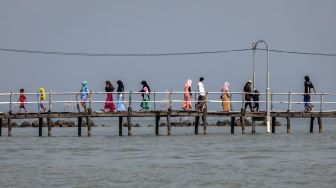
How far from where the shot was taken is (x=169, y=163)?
107ft

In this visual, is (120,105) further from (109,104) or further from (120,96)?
(109,104)

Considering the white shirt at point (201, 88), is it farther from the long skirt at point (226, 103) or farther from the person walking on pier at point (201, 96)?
A: the long skirt at point (226, 103)

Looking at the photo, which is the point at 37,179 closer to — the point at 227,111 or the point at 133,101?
the point at 133,101

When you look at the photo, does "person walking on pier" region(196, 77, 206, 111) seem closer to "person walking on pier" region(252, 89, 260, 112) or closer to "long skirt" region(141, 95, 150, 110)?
"long skirt" region(141, 95, 150, 110)

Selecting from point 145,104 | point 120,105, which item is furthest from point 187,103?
point 120,105

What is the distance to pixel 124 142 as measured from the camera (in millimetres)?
43844

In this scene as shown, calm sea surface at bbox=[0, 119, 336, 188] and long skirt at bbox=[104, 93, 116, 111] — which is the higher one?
long skirt at bbox=[104, 93, 116, 111]

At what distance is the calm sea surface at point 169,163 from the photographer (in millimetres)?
27359

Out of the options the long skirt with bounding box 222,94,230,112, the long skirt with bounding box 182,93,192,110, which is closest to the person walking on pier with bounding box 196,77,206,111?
the long skirt with bounding box 182,93,192,110

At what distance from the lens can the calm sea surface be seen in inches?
1077

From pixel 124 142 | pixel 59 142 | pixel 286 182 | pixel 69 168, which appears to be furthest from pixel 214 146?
pixel 286 182

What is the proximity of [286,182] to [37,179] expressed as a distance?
6.69 m

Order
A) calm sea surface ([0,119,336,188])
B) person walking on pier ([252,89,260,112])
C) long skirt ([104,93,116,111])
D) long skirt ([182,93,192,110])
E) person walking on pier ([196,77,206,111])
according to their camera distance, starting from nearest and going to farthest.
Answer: calm sea surface ([0,119,336,188]) → long skirt ([104,93,116,111]) → person walking on pier ([196,77,206,111]) → long skirt ([182,93,192,110]) → person walking on pier ([252,89,260,112])

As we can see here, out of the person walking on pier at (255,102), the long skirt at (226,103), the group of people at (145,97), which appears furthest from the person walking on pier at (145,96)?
the person walking on pier at (255,102)
